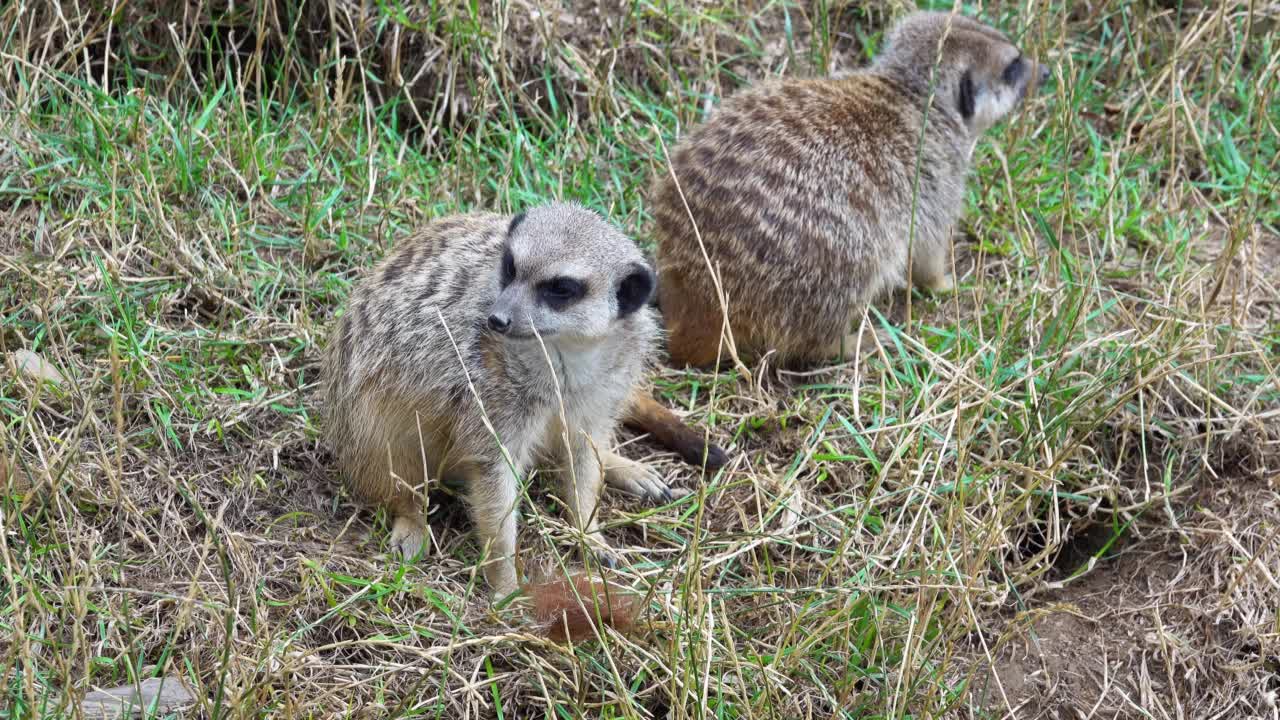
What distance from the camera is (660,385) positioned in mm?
3730

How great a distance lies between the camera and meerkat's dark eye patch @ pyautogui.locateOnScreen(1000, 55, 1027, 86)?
4.27m

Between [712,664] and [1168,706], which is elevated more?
[712,664]

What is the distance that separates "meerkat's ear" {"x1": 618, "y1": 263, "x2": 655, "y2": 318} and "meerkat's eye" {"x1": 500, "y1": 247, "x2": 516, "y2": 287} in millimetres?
253

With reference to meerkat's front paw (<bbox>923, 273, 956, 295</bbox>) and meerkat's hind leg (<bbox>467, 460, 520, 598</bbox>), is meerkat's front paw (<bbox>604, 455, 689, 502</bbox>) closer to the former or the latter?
meerkat's hind leg (<bbox>467, 460, 520, 598</bbox>)

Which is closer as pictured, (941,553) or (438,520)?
(941,553)

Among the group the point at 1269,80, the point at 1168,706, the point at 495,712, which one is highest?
the point at 1269,80

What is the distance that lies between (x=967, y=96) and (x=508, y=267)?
207 centimetres

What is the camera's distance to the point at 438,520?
10.6ft

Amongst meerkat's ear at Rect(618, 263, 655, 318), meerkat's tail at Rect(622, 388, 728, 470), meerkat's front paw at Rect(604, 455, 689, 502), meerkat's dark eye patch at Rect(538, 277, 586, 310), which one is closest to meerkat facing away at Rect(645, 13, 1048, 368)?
meerkat's tail at Rect(622, 388, 728, 470)

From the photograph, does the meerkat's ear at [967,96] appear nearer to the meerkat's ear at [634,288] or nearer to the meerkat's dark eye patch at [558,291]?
the meerkat's ear at [634,288]

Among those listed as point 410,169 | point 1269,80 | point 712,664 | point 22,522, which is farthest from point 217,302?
point 1269,80

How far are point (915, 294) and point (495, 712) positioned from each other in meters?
2.15

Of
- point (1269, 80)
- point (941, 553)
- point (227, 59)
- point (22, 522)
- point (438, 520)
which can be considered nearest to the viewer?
point (22, 522)

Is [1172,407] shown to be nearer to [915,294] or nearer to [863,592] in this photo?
[915,294]
